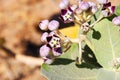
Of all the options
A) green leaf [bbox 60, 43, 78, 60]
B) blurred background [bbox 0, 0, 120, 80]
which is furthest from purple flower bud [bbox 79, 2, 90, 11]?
blurred background [bbox 0, 0, 120, 80]

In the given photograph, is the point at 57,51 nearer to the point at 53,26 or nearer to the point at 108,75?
the point at 53,26

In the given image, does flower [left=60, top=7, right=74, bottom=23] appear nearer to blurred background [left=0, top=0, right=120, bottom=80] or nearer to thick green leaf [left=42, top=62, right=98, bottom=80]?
thick green leaf [left=42, top=62, right=98, bottom=80]

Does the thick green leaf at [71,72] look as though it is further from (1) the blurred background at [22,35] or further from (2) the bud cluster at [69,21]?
(1) the blurred background at [22,35]

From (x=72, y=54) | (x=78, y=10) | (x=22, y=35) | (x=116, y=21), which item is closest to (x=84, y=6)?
(x=78, y=10)

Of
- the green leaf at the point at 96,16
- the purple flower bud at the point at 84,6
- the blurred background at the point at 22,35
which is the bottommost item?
the blurred background at the point at 22,35

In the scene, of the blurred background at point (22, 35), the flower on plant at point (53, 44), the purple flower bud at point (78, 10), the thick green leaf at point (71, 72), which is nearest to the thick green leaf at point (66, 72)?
the thick green leaf at point (71, 72)

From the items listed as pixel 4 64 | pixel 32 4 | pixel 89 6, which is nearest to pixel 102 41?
pixel 89 6
